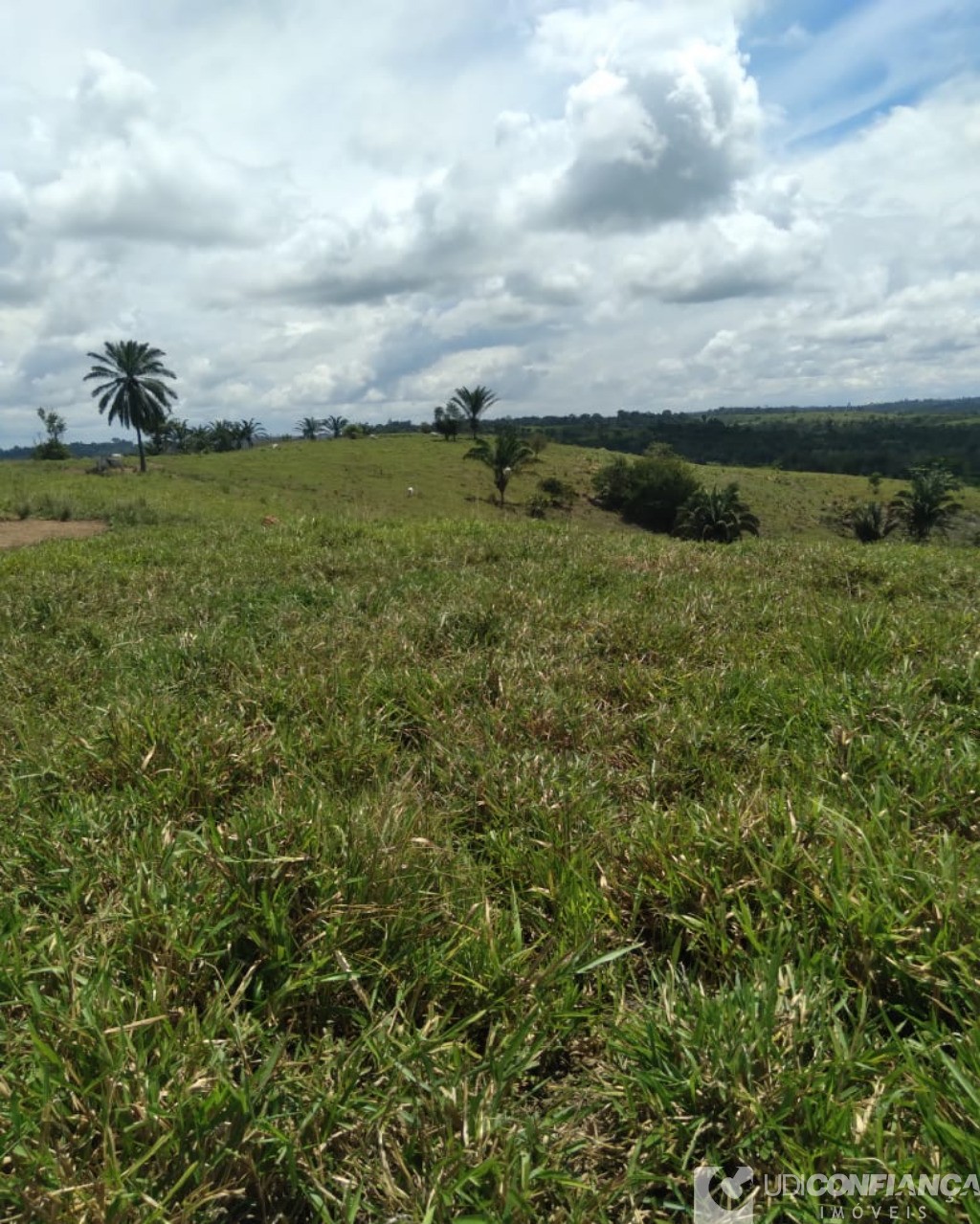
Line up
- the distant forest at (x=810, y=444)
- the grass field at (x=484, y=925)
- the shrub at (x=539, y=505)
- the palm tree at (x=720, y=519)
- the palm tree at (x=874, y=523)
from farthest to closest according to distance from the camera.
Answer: the distant forest at (x=810, y=444) → the shrub at (x=539, y=505) → the palm tree at (x=874, y=523) → the palm tree at (x=720, y=519) → the grass field at (x=484, y=925)

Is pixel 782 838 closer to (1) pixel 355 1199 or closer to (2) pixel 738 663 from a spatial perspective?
(1) pixel 355 1199

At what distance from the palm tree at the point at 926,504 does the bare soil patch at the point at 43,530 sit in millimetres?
53989

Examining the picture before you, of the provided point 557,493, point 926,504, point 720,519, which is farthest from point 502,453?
point 926,504

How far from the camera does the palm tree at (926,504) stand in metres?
52.3

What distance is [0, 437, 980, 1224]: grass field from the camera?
1.48 metres

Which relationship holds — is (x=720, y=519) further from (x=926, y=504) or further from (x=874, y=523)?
(x=926, y=504)

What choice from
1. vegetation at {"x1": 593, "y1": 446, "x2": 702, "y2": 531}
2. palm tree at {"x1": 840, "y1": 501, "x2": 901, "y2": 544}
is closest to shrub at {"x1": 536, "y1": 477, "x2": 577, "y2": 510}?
vegetation at {"x1": 593, "y1": 446, "x2": 702, "y2": 531}

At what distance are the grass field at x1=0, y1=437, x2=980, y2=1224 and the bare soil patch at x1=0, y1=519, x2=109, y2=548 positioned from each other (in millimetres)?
10428

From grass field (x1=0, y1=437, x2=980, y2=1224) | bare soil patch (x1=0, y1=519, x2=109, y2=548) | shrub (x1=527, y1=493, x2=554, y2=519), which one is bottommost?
grass field (x1=0, y1=437, x2=980, y2=1224)

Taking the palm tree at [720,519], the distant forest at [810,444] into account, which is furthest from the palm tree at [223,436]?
the palm tree at [720,519]

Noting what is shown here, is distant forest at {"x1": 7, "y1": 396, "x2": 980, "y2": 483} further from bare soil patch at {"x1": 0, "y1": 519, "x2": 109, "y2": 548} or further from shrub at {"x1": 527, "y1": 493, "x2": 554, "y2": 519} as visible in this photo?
bare soil patch at {"x1": 0, "y1": 519, "x2": 109, "y2": 548}

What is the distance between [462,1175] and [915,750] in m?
2.75

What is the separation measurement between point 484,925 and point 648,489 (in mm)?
75394

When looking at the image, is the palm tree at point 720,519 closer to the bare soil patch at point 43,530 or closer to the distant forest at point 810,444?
the bare soil patch at point 43,530
